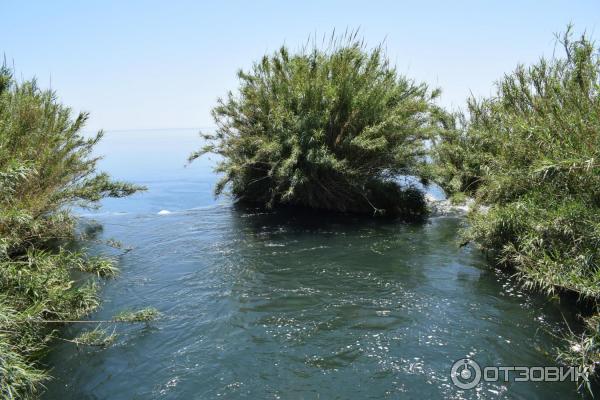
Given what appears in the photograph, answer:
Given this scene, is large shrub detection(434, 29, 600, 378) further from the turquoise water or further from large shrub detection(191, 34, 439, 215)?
large shrub detection(191, 34, 439, 215)

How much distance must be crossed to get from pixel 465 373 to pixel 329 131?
333 inches

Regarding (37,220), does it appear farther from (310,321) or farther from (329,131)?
(329,131)

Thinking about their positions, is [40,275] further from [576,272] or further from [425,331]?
[576,272]

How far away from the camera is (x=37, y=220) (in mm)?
7402

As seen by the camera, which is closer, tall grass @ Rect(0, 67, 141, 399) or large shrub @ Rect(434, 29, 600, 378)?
tall grass @ Rect(0, 67, 141, 399)

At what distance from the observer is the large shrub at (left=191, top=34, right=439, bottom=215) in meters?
11.7

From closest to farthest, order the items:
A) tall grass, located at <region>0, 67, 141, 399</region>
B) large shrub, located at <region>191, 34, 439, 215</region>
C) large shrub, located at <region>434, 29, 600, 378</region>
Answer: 1. tall grass, located at <region>0, 67, 141, 399</region>
2. large shrub, located at <region>434, 29, 600, 378</region>
3. large shrub, located at <region>191, 34, 439, 215</region>

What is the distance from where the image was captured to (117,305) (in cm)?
701

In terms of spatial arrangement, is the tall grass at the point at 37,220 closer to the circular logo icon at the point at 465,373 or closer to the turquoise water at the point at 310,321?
the turquoise water at the point at 310,321

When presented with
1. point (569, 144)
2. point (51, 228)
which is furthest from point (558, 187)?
point (51, 228)

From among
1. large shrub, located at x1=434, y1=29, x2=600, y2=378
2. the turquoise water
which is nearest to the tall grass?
the turquoise water

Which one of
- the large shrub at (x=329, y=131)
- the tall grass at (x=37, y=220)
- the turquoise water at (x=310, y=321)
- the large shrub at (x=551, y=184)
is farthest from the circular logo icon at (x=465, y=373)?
the large shrub at (x=329, y=131)

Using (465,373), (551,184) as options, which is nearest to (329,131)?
(551,184)

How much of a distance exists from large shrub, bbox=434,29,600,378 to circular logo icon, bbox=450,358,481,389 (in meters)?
1.13
